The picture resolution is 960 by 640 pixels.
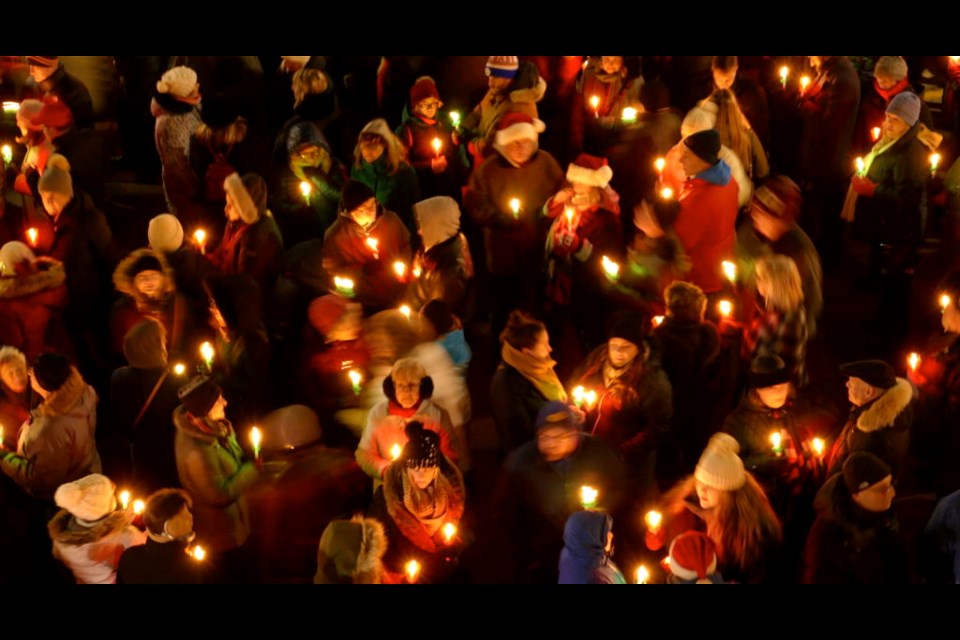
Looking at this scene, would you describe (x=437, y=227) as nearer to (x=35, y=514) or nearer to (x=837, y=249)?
(x=35, y=514)

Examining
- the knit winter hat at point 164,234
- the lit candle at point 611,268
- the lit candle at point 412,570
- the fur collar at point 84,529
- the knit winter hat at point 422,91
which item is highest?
the knit winter hat at point 422,91

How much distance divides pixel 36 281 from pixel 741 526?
454 cm

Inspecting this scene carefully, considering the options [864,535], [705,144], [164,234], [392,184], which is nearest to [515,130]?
[392,184]

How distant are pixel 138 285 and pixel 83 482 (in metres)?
1.69

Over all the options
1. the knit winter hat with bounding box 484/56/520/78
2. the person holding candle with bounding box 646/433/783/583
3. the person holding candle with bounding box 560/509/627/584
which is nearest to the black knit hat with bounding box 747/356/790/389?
the person holding candle with bounding box 646/433/783/583

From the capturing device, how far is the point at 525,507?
5.50 meters

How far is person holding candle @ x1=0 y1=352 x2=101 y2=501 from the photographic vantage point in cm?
580

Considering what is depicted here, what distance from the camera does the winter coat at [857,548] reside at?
16.4ft

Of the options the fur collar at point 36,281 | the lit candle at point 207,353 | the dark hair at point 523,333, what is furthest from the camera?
the fur collar at point 36,281

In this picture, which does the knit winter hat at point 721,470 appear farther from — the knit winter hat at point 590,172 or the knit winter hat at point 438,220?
the knit winter hat at point 590,172

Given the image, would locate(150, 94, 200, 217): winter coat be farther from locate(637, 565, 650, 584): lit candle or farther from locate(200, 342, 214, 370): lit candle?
locate(637, 565, 650, 584): lit candle

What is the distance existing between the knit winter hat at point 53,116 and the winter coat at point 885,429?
20.4 feet

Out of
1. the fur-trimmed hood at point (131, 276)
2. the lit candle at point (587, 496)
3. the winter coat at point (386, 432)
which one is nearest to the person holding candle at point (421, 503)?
the winter coat at point (386, 432)

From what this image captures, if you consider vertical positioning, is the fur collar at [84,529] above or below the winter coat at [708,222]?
below
